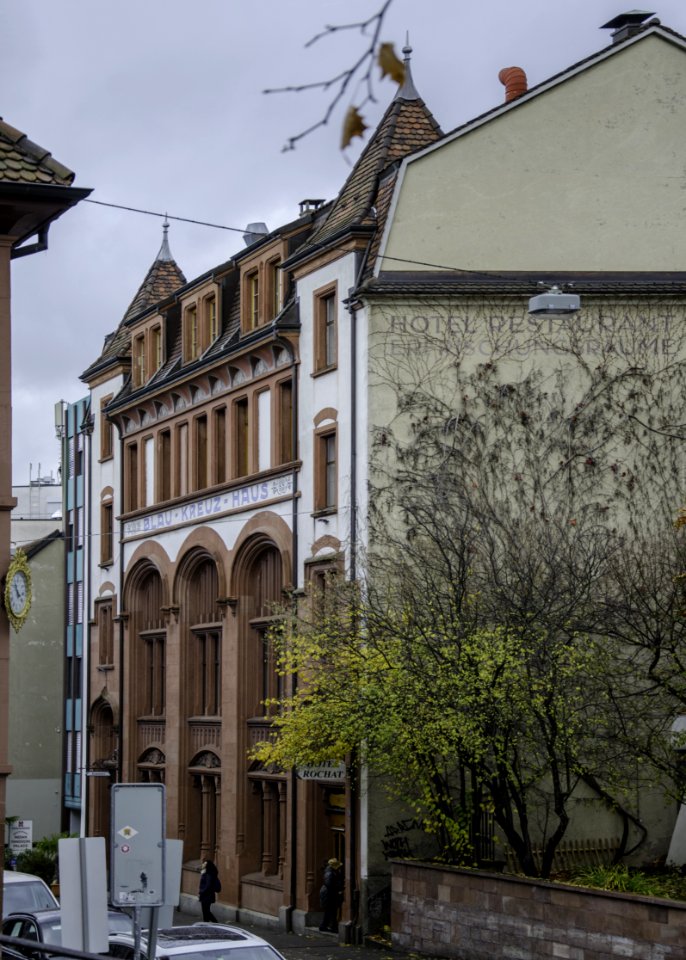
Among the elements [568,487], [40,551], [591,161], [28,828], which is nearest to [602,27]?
[591,161]

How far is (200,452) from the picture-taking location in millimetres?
45875

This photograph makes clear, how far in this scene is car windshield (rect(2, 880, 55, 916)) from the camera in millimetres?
27188

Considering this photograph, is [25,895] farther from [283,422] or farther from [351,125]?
[351,125]

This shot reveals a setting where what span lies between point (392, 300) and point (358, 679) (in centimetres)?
870

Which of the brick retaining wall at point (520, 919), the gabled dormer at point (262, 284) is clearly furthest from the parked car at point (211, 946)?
the gabled dormer at point (262, 284)

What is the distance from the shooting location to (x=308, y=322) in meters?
39.1

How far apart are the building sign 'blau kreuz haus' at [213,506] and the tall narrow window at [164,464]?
611mm

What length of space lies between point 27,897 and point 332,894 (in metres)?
8.70

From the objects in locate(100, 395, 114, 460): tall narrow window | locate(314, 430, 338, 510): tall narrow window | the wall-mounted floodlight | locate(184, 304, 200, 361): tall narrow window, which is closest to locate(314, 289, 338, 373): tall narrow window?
locate(314, 430, 338, 510): tall narrow window

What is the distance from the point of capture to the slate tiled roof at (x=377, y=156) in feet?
123

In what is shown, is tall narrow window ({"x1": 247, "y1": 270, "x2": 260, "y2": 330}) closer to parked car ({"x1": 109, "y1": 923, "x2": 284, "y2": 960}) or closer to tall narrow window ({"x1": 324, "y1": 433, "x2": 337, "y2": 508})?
tall narrow window ({"x1": 324, "y1": 433, "x2": 337, "y2": 508})

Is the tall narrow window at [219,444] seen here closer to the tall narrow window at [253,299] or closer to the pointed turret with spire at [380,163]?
the tall narrow window at [253,299]

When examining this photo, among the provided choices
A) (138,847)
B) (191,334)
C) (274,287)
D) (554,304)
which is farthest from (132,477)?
(138,847)

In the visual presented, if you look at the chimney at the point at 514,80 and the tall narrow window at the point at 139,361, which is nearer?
the chimney at the point at 514,80
